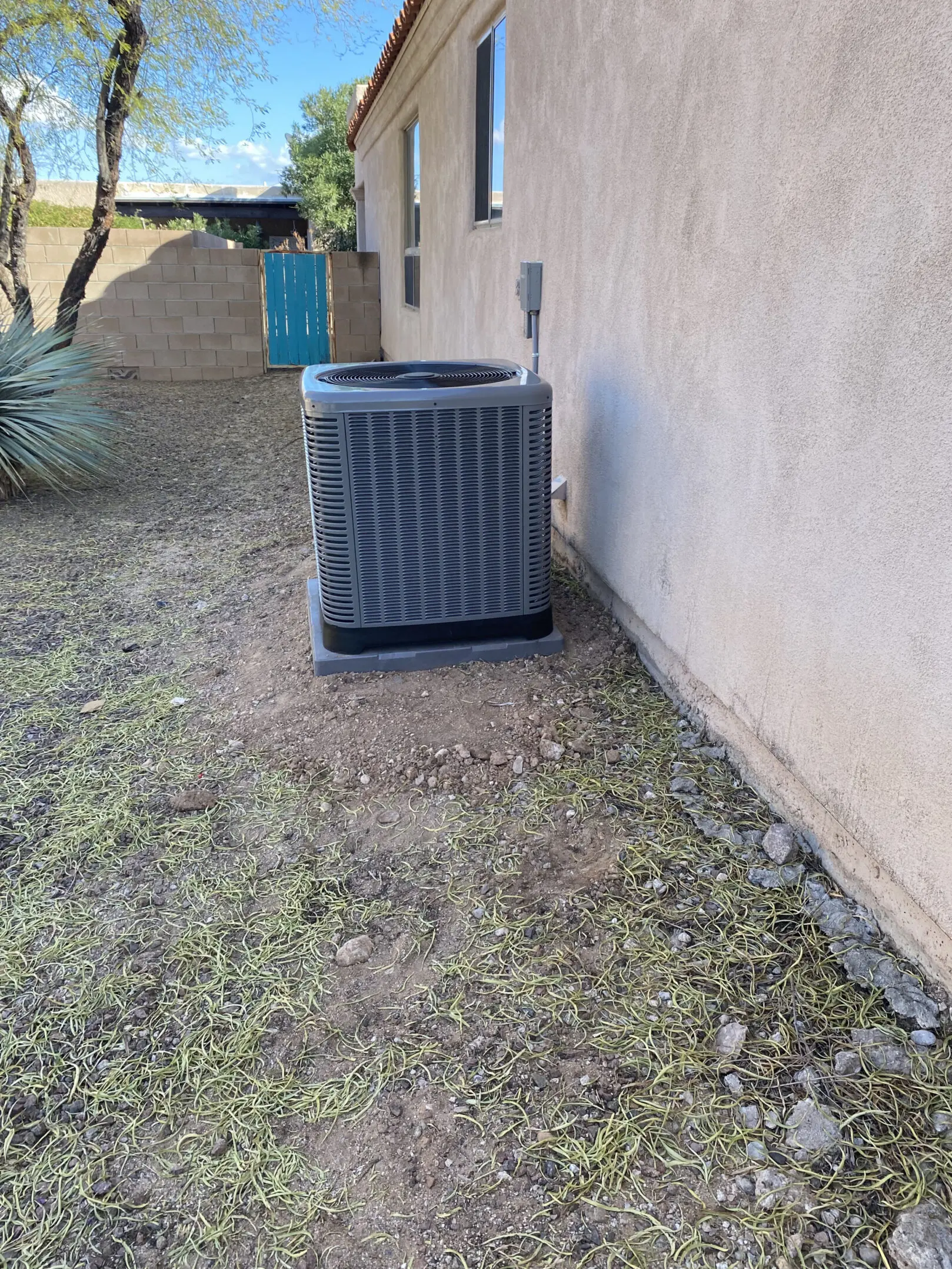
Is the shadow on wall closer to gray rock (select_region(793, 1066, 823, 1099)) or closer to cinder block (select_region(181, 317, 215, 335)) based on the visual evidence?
gray rock (select_region(793, 1066, 823, 1099))

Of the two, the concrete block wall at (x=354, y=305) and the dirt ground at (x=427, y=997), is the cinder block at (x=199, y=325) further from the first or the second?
the dirt ground at (x=427, y=997)

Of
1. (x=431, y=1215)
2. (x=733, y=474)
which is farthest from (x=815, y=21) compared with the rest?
(x=431, y=1215)

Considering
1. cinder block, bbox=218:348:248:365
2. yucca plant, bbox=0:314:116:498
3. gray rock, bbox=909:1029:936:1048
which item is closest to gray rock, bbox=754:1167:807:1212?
gray rock, bbox=909:1029:936:1048

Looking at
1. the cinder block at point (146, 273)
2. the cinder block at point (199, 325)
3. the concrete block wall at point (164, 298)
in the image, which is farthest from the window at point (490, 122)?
the cinder block at point (146, 273)

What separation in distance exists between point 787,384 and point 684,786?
1.16 m

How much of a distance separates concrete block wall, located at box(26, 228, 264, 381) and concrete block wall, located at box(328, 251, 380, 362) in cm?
121

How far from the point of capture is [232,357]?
1140cm

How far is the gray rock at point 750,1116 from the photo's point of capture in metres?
1.62

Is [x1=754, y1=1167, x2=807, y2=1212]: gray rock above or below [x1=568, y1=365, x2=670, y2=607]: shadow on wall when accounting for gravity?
below

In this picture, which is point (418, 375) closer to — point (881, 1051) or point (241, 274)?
point (881, 1051)

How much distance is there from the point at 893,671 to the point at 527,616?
171cm

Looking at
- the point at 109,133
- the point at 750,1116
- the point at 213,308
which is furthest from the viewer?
Answer: the point at 213,308

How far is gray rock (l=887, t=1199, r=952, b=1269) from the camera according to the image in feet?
4.45

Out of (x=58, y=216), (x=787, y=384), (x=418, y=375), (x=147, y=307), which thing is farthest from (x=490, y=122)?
(x=58, y=216)
